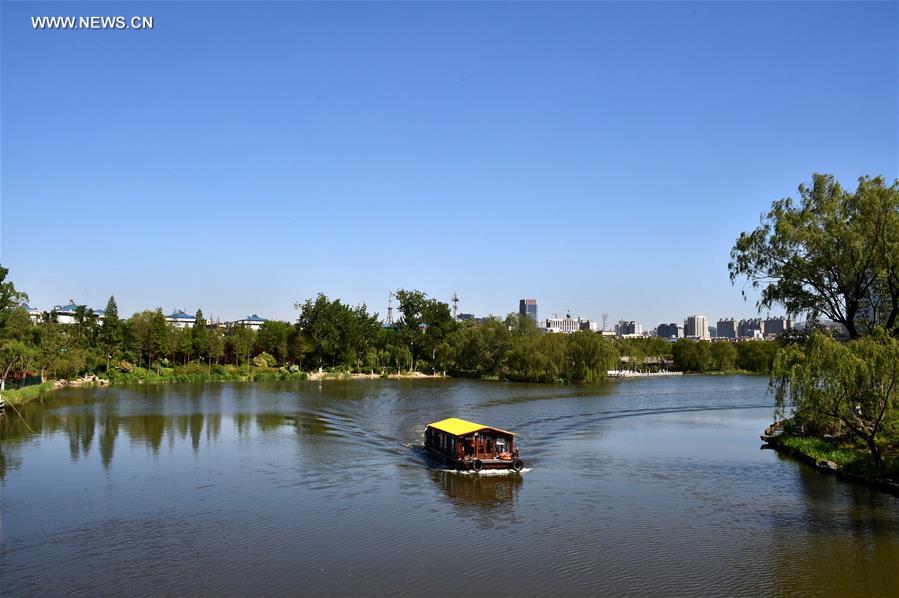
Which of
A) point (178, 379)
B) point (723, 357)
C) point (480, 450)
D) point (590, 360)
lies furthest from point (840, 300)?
point (723, 357)

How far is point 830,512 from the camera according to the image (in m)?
19.8

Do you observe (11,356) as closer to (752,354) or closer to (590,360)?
(590,360)

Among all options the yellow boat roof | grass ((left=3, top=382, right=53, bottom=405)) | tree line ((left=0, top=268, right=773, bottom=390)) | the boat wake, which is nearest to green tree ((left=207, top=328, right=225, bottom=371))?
tree line ((left=0, top=268, right=773, bottom=390))

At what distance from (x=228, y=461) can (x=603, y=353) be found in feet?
160

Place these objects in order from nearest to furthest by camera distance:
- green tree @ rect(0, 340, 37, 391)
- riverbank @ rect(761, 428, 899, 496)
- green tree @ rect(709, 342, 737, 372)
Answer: riverbank @ rect(761, 428, 899, 496)
green tree @ rect(0, 340, 37, 391)
green tree @ rect(709, 342, 737, 372)

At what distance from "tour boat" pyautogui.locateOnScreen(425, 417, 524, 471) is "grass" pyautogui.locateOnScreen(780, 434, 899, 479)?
447 inches

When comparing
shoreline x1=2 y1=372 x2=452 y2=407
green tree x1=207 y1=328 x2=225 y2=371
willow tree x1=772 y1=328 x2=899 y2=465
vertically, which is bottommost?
shoreline x1=2 y1=372 x2=452 y2=407

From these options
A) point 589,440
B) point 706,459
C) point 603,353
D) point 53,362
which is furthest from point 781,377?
point 53,362

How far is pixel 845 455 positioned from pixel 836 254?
7.73 m

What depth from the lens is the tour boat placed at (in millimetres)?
24688

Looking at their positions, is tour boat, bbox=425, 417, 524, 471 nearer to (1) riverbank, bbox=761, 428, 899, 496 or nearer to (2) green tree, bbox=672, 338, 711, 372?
(1) riverbank, bbox=761, 428, 899, 496

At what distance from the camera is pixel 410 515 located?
19359mm

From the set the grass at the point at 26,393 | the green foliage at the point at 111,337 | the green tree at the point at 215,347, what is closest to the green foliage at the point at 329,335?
the green tree at the point at 215,347

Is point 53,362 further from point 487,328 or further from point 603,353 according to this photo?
point 603,353
